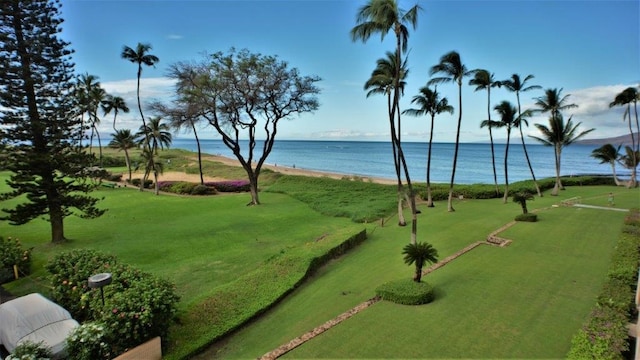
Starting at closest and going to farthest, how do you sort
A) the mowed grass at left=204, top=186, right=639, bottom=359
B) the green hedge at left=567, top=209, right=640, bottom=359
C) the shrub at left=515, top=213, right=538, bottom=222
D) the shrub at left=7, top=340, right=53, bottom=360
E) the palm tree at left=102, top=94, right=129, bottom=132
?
1. the green hedge at left=567, top=209, right=640, bottom=359
2. the shrub at left=7, top=340, right=53, bottom=360
3. the mowed grass at left=204, top=186, right=639, bottom=359
4. the shrub at left=515, top=213, right=538, bottom=222
5. the palm tree at left=102, top=94, right=129, bottom=132

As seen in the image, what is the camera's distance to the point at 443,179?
47531 millimetres

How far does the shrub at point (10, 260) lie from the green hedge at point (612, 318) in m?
14.4

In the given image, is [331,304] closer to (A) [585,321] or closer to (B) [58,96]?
(A) [585,321]

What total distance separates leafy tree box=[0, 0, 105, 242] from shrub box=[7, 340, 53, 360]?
32.7 ft

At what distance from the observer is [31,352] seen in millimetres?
5438

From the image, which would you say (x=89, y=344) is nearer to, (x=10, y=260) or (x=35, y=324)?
(x=35, y=324)

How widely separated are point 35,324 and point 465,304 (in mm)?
8420

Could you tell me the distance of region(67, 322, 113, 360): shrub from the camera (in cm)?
557

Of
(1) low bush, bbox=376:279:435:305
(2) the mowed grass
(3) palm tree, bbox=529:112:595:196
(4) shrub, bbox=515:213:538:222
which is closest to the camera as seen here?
(2) the mowed grass

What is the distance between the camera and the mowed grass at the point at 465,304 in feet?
18.8

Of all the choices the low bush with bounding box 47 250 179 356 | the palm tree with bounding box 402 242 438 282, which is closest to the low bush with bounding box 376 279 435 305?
the palm tree with bounding box 402 242 438 282

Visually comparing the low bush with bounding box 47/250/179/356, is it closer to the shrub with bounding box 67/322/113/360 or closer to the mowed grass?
the shrub with bounding box 67/322/113/360

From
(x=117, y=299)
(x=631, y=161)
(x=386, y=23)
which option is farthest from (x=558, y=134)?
(x=117, y=299)

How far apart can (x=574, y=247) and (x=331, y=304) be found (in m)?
7.76
